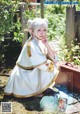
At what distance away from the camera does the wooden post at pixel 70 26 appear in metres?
7.27

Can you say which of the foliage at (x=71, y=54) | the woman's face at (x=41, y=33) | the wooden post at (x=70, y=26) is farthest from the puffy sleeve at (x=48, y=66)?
the wooden post at (x=70, y=26)

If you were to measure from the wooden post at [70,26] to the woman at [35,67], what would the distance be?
7.01 ft

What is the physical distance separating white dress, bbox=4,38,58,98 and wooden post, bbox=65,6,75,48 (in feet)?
7.29

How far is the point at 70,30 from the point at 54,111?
10.2 ft

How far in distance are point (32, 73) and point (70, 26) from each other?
2.59 m

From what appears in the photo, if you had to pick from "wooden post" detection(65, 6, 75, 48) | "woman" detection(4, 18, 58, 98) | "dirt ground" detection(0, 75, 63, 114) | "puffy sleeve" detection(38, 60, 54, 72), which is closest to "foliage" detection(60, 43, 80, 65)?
"wooden post" detection(65, 6, 75, 48)

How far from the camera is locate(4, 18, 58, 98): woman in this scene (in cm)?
494

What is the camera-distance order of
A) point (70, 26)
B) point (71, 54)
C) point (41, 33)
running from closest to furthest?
point (41, 33) → point (71, 54) → point (70, 26)

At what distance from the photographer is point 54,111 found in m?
4.62

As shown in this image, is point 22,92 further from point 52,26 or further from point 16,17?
point 52,26

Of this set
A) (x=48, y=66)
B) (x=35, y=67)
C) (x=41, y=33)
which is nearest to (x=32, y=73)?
(x=35, y=67)

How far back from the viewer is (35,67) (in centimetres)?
496

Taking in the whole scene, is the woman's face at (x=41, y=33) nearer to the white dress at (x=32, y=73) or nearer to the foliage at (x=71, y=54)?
the white dress at (x=32, y=73)

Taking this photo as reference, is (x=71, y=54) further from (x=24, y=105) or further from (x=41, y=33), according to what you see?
(x=24, y=105)
